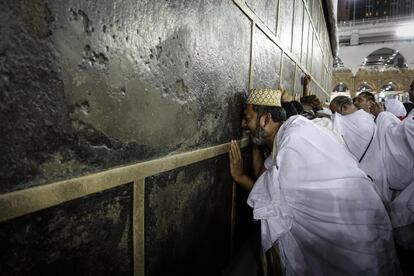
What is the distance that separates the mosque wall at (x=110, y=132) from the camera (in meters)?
0.74

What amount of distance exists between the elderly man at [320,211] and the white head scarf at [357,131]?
246 centimetres

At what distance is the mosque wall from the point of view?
743 millimetres

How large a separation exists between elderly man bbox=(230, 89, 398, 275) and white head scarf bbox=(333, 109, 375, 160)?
8.09 ft

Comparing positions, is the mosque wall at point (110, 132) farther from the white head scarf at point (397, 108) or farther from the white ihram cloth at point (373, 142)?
the white head scarf at point (397, 108)

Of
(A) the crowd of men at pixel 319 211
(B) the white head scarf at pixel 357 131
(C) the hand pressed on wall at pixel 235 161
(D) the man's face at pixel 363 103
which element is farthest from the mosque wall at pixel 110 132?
(D) the man's face at pixel 363 103

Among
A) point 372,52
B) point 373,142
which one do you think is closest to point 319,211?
point 373,142

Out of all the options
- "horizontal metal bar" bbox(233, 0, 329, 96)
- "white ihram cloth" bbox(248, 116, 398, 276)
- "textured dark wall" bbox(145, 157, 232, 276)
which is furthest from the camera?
"horizontal metal bar" bbox(233, 0, 329, 96)

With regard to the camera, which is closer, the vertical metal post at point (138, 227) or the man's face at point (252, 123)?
the vertical metal post at point (138, 227)

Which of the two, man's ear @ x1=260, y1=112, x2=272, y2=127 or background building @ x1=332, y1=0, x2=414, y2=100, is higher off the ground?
background building @ x1=332, y1=0, x2=414, y2=100

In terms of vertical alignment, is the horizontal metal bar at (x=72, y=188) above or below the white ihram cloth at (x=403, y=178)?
above

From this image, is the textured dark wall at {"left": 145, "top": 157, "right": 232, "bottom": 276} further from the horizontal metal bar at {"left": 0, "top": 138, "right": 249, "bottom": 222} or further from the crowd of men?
the crowd of men

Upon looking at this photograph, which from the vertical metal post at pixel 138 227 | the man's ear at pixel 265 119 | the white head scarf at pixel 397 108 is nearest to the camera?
the vertical metal post at pixel 138 227

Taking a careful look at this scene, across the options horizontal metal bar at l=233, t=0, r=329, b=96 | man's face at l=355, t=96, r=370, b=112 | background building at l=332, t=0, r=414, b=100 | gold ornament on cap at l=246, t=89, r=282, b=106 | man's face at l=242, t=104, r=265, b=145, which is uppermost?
background building at l=332, t=0, r=414, b=100

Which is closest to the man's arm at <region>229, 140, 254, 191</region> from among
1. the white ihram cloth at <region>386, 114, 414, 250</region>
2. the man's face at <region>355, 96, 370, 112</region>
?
the white ihram cloth at <region>386, 114, 414, 250</region>
